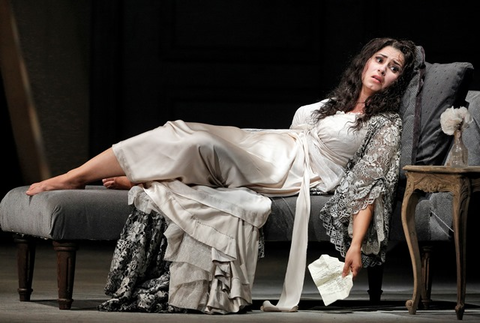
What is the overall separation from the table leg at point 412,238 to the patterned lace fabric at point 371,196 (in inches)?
5.0

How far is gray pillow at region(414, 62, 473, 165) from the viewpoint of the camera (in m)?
4.34

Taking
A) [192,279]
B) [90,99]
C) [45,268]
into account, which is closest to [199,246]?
[192,279]

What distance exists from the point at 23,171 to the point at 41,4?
52.3 inches

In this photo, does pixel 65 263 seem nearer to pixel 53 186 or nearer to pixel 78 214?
pixel 78 214

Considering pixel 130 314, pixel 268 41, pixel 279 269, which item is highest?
pixel 268 41

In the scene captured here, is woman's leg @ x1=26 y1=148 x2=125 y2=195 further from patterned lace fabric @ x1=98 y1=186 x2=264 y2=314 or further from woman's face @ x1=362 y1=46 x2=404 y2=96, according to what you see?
woman's face @ x1=362 y1=46 x2=404 y2=96

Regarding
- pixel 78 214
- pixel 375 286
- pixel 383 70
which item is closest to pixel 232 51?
pixel 383 70

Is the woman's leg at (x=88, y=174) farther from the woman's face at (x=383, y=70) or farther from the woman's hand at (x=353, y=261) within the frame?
the woman's face at (x=383, y=70)

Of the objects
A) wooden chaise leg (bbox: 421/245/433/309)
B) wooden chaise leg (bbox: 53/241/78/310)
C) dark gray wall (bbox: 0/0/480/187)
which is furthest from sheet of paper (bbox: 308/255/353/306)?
dark gray wall (bbox: 0/0/480/187)

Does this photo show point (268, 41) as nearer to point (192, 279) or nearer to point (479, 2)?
point (479, 2)

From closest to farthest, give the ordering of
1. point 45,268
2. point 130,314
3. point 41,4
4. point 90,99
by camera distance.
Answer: point 130,314 < point 45,268 < point 90,99 < point 41,4

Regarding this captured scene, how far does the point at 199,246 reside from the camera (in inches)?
155

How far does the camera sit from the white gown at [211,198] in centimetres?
393

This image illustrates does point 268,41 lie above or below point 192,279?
above
